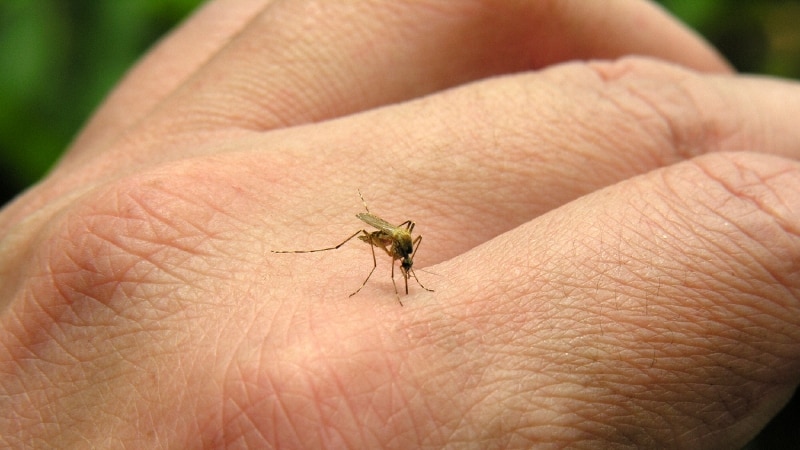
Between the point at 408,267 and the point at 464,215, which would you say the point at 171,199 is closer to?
the point at 408,267

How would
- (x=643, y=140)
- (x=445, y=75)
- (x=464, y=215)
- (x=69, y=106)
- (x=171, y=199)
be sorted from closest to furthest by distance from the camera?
(x=171, y=199)
(x=464, y=215)
(x=643, y=140)
(x=445, y=75)
(x=69, y=106)

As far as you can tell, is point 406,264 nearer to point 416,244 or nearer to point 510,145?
point 416,244

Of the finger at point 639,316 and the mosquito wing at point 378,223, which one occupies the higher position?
the mosquito wing at point 378,223

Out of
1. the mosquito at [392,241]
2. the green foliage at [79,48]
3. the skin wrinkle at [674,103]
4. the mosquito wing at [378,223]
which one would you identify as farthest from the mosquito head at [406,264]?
the green foliage at [79,48]

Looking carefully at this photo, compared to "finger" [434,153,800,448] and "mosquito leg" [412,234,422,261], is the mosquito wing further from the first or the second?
"finger" [434,153,800,448]

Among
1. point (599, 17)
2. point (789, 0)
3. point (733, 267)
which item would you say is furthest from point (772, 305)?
point (789, 0)

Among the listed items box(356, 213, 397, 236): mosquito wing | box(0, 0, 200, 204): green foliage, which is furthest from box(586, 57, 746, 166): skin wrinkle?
box(0, 0, 200, 204): green foliage

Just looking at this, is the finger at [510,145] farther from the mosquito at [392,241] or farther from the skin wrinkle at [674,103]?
the mosquito at [392,241]
